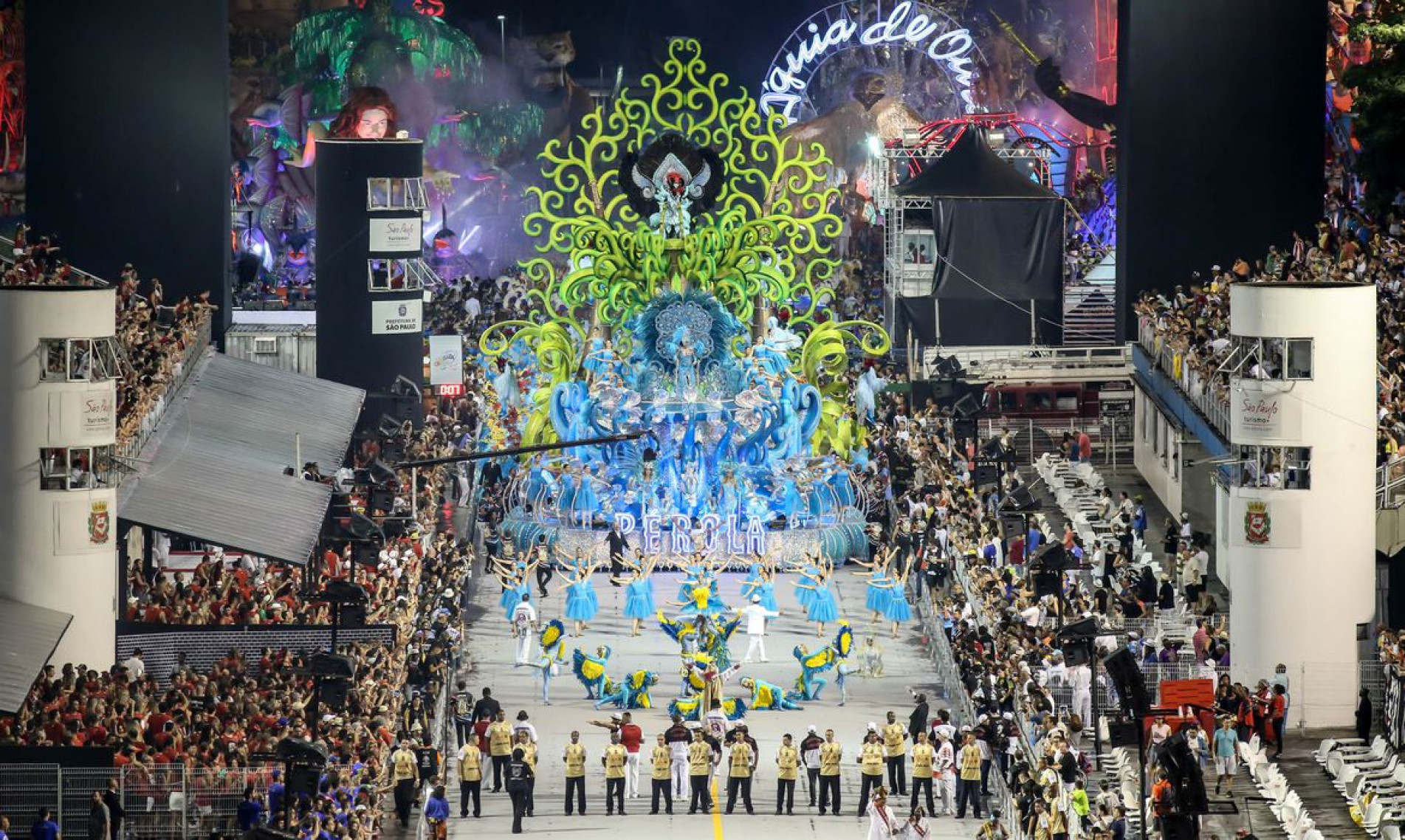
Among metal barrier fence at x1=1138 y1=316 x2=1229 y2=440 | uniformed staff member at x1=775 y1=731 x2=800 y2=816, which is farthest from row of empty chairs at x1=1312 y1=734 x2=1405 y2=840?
metal barrier fence at x1=1138 y1=316 x2=1229 y2=440

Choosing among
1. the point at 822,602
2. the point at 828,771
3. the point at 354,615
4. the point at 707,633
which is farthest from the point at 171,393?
the point at 828,771

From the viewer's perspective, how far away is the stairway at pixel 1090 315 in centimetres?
6483

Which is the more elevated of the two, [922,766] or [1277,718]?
[1277,718]

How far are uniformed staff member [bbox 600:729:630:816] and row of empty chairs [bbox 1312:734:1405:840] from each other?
8659 mm

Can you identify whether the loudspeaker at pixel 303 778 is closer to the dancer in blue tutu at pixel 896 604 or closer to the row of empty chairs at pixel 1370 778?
the row of empty chairs at pixel 1370 778

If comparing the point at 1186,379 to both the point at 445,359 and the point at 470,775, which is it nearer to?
the point at 445,359

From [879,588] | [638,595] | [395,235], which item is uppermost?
[395,235]

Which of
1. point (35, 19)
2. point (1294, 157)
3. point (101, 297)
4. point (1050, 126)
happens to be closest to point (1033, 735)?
point (101, 297)

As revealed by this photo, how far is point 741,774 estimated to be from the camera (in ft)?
123

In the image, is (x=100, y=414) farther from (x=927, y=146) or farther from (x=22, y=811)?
(x=927, y=146)

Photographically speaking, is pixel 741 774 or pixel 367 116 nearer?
pixel 741 774

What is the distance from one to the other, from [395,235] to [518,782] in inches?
798

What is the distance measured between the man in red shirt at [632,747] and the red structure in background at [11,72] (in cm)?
3220

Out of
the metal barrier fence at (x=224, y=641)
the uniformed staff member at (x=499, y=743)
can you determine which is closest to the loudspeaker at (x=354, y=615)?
the metal barrier fence at (x=224, y=641)
